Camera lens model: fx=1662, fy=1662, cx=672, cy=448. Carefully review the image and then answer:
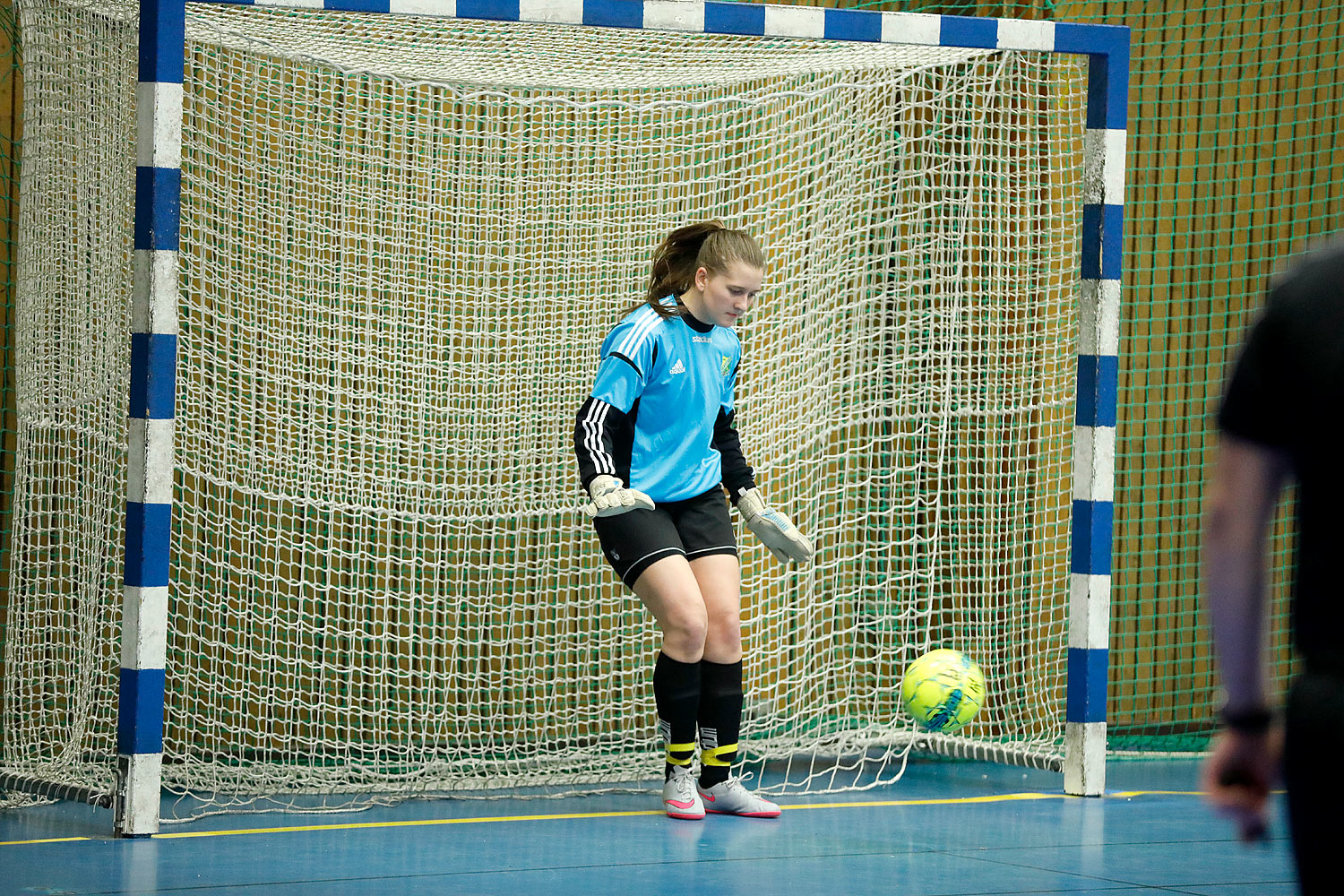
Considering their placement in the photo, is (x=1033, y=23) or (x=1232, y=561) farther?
(x=1033, y=23)

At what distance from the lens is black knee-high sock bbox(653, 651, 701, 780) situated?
16.7 ft

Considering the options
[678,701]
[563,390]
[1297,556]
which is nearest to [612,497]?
[678,701]

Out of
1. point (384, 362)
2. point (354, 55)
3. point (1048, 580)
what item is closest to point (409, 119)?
point (354, 55)

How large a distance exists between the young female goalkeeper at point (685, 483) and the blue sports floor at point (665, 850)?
288mm

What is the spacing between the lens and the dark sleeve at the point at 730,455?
542 cm

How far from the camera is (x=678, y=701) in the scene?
5.11 m

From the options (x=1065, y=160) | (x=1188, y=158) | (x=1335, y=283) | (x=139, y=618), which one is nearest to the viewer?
(x=1335, y=283)

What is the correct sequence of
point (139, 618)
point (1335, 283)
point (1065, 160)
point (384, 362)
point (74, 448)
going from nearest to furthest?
point (1335, 283)
point (139, 618)
point (74, 448)
point (384, 362)
point (1065, 160)

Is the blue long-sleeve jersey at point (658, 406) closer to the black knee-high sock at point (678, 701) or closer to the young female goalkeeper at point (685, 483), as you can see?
the young female goalkeeper at point (685, 483)

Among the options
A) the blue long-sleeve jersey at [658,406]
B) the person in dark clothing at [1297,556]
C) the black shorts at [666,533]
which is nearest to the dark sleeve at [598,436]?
the blue long-sleeve jersey at [658,406]

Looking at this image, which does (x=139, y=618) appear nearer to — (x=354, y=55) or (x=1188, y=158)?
(x=354, y=55)

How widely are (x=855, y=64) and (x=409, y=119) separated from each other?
64.8 inches

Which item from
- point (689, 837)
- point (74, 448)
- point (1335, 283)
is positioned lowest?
point (689, 837)

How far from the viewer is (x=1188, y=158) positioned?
753cm
